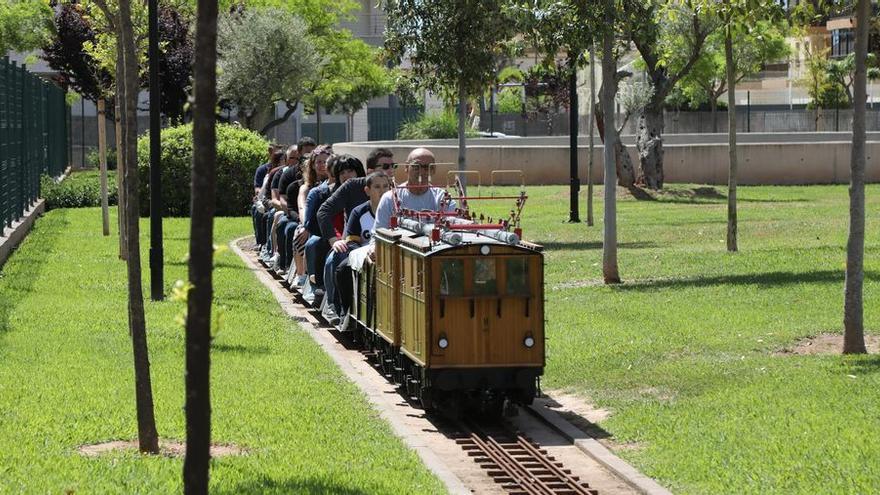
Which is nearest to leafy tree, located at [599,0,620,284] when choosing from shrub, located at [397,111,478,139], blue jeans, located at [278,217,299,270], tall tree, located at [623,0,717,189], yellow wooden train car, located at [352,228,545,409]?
blue jeans, located at [278,217,299,270]

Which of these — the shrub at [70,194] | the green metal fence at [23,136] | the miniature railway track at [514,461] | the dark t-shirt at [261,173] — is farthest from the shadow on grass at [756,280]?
the shrub at [70,194]

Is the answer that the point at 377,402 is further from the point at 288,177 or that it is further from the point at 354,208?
the point at 288,177

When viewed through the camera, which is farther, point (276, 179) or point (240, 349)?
point (276, 179)

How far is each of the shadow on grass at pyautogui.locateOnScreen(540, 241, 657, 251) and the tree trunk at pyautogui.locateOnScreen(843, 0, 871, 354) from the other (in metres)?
12.9

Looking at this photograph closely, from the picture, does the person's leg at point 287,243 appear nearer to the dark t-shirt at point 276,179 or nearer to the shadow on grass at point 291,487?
the dark t-shirt at point 276,179

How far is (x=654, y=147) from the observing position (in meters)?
44.0

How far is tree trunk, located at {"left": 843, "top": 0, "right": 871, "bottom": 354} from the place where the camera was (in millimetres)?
14969

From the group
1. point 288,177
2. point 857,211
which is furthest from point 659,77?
point 857,211

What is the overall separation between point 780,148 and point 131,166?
125 feet

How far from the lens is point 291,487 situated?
9.67 meters

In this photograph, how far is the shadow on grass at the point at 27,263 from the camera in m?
18.7

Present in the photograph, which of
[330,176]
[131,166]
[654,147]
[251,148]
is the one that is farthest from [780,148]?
[131,166]

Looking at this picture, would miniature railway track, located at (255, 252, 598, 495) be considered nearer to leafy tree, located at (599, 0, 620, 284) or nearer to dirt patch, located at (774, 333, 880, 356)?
dirt patch, located at (774, 333, 880, 356)

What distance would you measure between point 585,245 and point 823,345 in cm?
1308
